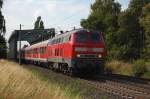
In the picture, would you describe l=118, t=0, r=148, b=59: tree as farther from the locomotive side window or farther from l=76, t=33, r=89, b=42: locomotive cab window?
l=76, t=33, r=89, b=42: locomotive cab window

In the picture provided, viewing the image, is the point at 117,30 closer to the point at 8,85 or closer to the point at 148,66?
the point at 148,66

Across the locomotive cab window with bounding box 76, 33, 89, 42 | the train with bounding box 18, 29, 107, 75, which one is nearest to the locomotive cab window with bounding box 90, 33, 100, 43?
the train with bounding box 18, 29, 107, 75

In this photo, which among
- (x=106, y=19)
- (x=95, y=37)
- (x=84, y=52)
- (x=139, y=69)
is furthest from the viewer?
(x=106, y=19)

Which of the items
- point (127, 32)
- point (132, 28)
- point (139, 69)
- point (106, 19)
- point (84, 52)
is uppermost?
point (106, 19)

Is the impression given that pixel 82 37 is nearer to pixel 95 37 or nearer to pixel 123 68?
pixel 95 37

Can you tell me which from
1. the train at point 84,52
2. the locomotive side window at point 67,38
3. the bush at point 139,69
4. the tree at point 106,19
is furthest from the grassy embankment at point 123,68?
the tree at point 106,19

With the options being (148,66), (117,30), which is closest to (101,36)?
(148,66)

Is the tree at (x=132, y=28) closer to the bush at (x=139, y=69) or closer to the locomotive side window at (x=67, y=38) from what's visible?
the bush at (x=139, y=69)

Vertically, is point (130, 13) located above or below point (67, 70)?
above

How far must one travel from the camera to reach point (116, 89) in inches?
734

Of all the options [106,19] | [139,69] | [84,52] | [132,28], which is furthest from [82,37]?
[106,19]

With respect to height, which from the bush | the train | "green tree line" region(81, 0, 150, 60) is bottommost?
the bush

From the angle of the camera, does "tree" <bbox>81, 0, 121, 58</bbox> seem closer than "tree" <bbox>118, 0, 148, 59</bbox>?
No

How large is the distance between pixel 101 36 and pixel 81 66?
8.09ft
